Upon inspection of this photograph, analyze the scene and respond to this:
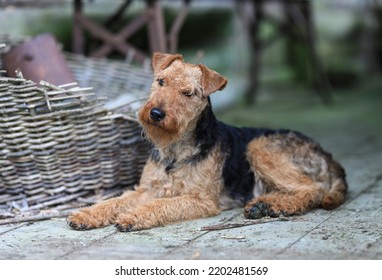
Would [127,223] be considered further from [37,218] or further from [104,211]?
[37,218]

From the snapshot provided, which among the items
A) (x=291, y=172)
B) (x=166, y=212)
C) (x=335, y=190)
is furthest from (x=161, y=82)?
(x=335, y=190)

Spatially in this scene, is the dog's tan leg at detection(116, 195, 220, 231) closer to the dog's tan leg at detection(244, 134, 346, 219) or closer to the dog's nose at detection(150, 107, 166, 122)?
the dog's tan leg at detection(244, 134, 346, 219)

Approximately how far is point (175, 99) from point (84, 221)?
32.6 inches

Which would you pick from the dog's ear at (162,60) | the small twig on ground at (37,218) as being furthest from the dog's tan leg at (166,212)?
the dog's ear at (162,60)

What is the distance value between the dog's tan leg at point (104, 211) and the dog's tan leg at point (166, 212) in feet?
0.37

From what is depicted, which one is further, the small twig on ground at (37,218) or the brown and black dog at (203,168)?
the small twig on ground at (37,218)

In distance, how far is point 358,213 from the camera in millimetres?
4223

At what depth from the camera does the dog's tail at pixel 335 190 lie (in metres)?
4.29

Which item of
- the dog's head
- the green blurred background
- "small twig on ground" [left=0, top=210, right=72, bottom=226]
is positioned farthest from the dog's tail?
the green blurred background

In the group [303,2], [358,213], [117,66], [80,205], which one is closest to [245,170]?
[358,213]

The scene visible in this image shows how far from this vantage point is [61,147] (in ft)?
14.5

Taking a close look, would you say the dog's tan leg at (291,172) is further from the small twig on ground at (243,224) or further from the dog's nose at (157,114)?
the dog's nose at (157,114)

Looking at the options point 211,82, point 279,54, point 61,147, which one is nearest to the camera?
point 211,82
